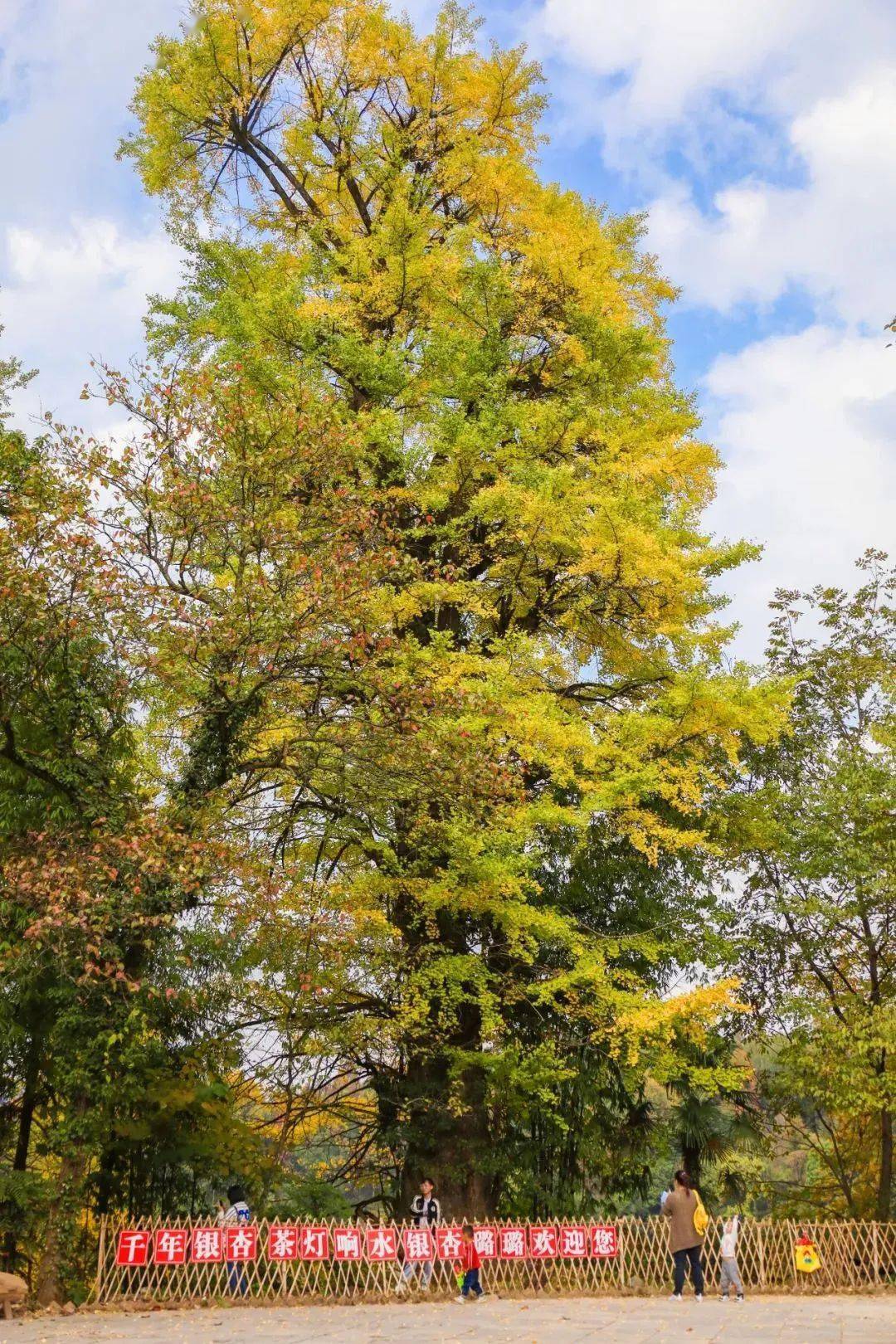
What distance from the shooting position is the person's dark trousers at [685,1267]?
11414 millimetres

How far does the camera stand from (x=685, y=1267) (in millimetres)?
11578

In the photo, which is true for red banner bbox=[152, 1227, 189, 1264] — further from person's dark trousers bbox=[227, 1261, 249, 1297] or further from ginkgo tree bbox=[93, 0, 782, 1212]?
ginkgo tree bbox=[93, 0, 782, 1212]

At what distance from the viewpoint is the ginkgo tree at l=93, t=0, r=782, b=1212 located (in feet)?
36.2

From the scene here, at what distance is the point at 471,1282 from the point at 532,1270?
1775 mm

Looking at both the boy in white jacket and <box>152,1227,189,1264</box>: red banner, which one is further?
the boy in white jacket

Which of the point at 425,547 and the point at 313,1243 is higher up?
the point at 425,547

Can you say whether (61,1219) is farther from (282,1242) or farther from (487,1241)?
(487,1241)

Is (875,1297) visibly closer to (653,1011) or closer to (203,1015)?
(653,1011)

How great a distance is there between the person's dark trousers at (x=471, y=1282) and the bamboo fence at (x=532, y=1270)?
0.23m

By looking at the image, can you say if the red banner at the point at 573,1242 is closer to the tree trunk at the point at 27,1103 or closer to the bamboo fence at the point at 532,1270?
the bamboo fence at the point at 532,1270

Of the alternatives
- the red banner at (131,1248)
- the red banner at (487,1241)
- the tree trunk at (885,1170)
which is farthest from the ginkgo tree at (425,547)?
the tree trunk at (885,1170)

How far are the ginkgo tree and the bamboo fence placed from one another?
1.48 meters

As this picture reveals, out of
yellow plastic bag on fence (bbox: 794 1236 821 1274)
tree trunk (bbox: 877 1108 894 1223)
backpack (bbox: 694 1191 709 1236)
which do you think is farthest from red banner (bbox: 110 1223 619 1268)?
tree trunk (bbox: 877 1108 894 1223)

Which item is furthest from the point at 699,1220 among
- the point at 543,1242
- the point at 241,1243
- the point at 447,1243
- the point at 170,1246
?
the point at 170,1246
